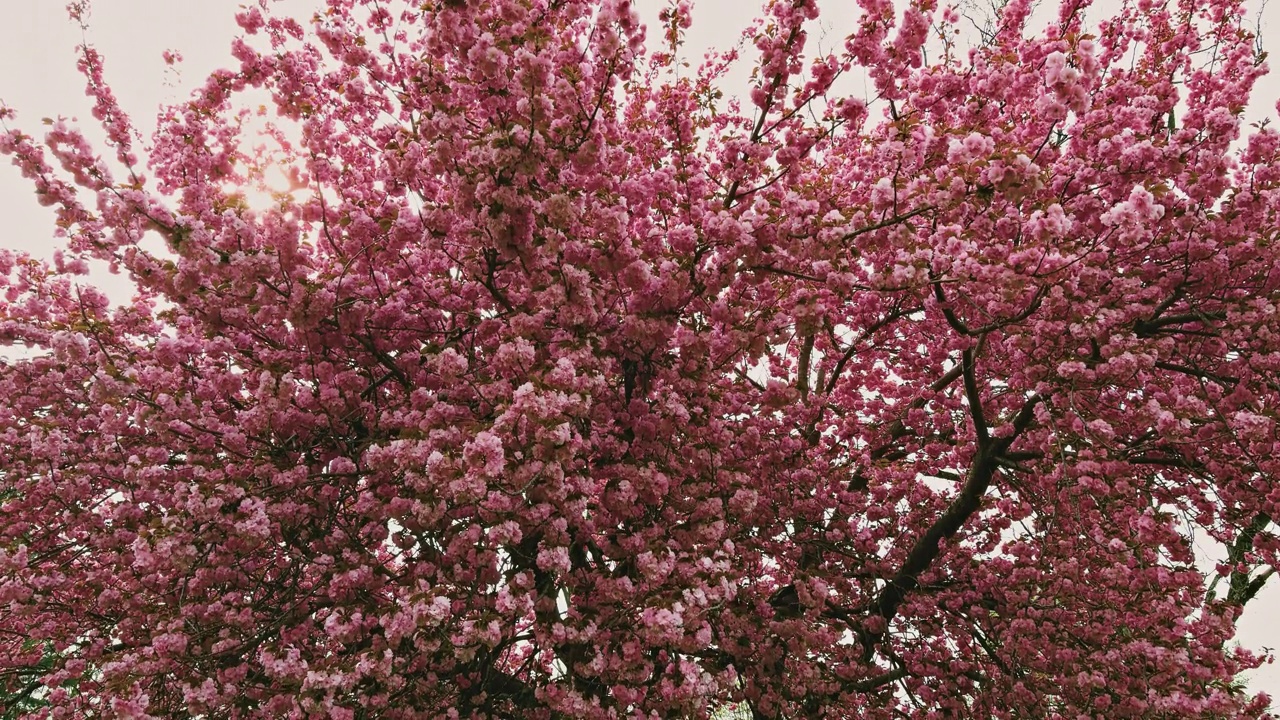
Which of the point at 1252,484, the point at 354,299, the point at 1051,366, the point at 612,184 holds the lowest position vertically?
the point at 1252,484

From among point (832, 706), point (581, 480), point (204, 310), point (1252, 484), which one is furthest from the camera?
point (832, 706)

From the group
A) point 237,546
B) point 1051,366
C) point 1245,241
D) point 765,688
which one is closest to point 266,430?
point 237,546

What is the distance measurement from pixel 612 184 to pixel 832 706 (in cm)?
610

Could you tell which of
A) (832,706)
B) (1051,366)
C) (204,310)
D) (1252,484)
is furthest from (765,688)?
(204,310)

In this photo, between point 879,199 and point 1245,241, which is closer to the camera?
point 879,199

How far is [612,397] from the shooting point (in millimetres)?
5891

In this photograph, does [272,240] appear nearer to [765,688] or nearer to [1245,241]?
[765,688]

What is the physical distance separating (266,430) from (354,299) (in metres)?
1.42

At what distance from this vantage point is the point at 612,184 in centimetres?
629

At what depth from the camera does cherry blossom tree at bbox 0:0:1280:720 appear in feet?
15.3

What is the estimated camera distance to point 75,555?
612 cm

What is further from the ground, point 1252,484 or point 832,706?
point 1252,484

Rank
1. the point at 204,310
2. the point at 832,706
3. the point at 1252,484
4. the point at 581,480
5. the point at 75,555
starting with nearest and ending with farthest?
the point at 581,480 → the point at 204,310 → the point at 1252,484 → the point at 75,555 → the point at 832,706

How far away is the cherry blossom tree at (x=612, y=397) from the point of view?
465cm
